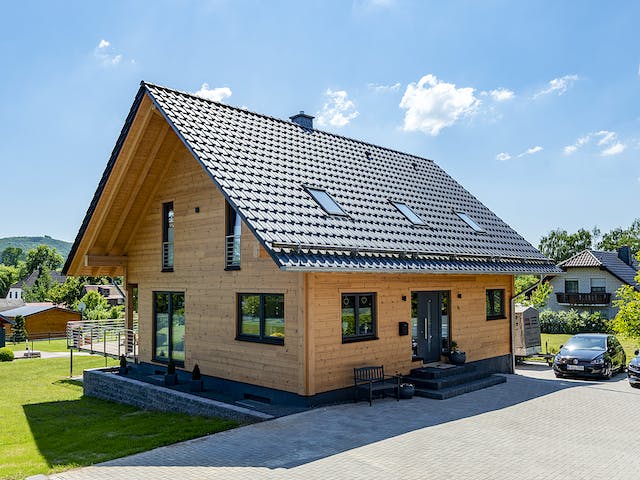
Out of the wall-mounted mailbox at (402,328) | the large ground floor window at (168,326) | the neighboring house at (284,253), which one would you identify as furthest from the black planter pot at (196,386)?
the wall-mounted mailbox at (402,328)

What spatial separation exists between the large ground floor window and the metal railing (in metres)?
2.50

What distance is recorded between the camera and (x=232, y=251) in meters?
13.1

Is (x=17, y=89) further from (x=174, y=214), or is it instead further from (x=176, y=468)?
(x=176, y=468)

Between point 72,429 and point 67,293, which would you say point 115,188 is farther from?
point 67,293

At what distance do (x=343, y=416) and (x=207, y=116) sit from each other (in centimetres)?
846

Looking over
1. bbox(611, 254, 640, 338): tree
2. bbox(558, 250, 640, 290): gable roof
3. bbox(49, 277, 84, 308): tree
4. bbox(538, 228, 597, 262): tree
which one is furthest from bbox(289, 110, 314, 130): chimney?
bbox(538, 228, 597, 262): tree

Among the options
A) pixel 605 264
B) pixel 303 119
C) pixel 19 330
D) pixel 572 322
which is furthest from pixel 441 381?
pixel 19 330

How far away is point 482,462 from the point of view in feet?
25.7

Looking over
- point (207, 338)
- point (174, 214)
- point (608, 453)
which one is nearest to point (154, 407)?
point (207, 338)

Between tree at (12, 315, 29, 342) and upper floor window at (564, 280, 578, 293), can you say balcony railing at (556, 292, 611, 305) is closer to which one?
upper floor window at (564, 280, 578, 293)

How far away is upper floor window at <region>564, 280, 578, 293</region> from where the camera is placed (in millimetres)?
43438

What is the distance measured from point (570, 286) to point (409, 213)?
34.6 metres

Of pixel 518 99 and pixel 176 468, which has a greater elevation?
pixel 518 99

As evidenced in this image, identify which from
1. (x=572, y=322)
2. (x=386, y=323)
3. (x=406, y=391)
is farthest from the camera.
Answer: (x=572, y=322)
